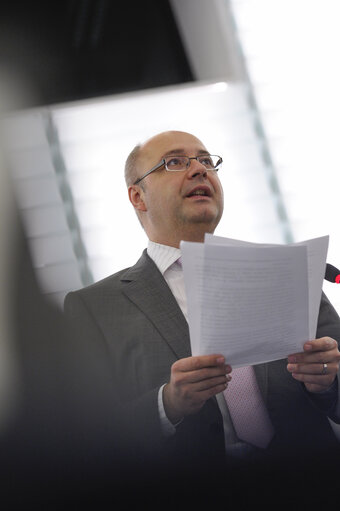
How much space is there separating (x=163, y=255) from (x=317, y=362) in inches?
21.7

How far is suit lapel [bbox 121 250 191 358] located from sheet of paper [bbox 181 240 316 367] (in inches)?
11.0

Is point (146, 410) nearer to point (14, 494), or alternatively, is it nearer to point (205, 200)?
point (14, 494)

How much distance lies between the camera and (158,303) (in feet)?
4.27

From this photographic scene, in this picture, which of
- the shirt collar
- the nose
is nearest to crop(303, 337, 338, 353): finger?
the shirt collar

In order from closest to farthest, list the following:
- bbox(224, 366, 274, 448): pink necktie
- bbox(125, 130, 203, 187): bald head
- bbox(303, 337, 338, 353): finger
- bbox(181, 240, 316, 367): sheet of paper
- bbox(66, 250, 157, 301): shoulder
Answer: bbox(181, 240, 316, 367): sheet of paper < bbox(303, 337, 338, 353): finger < bbox(224, 366, 274, 448): pink necktie < bbox(66, 250, 157, 301): shoulder < bbox(125, 130, 203, 187): bald head

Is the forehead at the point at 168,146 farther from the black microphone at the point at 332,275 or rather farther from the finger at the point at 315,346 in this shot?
the finger at the point at 315,346

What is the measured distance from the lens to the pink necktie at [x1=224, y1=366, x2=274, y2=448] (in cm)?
117

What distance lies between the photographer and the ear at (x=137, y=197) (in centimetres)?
163

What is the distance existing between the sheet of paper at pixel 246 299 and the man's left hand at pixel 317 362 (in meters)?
0.04

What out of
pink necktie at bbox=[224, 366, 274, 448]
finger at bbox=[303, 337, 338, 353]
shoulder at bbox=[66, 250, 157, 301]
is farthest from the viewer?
shoulder at bbox=[66, 250, 157, 301]

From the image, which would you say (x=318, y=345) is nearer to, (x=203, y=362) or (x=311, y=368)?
(x=311, y=368)

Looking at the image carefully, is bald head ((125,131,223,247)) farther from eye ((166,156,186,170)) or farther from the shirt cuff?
the shirt cuff

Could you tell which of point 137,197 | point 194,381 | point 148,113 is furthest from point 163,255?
point 148,113

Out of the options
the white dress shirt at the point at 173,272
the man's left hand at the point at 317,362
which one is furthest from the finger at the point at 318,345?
the white dress shirt at the point at 173,272
